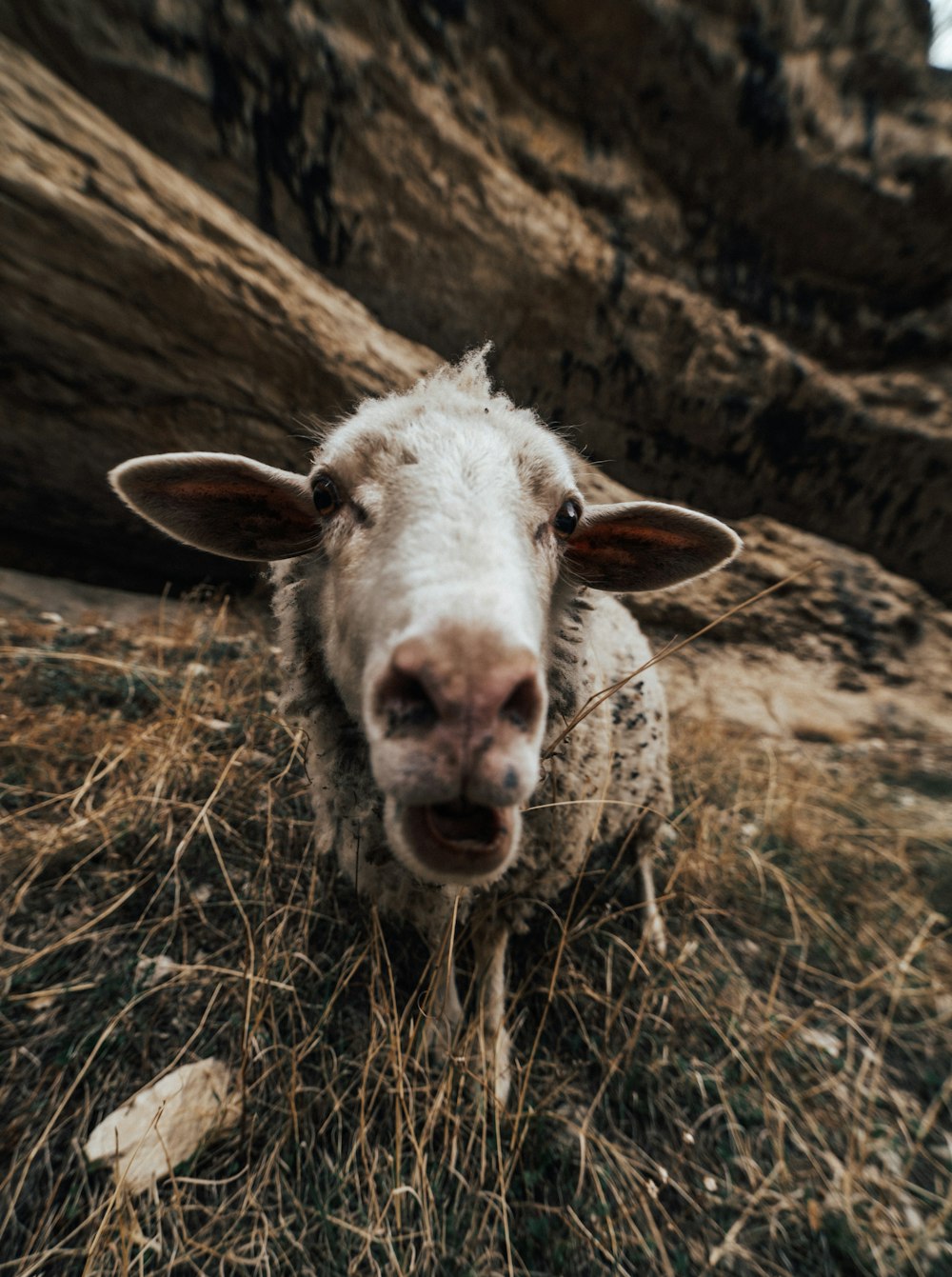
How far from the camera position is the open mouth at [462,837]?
2.83ft

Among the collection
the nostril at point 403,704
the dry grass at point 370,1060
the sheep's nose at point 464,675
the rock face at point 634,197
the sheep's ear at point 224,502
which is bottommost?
the dry grass at point 370,1060

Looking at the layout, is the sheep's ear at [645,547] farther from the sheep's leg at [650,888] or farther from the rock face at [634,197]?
the rock face at [634,197]

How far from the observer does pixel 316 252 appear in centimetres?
314

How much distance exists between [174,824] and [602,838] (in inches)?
56.8

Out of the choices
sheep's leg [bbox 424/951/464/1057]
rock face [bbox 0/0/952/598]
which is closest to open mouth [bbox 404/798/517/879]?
sheep's leg [bbox 424/951/464/1057]

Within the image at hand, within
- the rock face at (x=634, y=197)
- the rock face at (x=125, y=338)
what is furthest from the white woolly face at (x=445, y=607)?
the rock face at (x=634, y=197)

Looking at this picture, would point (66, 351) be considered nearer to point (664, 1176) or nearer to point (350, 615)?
point (350, 615)

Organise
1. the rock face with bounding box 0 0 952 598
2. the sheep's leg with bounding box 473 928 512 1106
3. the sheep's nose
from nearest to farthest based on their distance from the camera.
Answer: the sheep's nose, the sheep's leg with bounding box 473 928 512 1106, the rock face with bounding box 0 0 952 598

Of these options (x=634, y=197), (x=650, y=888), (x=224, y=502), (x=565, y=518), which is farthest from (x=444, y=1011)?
(x=634, y=197)

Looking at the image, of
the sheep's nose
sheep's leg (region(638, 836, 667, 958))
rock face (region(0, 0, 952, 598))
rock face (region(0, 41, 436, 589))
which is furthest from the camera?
rock face (region(0, 0, 952, 598))

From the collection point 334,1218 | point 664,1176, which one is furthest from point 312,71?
point 664,1176

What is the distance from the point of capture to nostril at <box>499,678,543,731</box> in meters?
0.78

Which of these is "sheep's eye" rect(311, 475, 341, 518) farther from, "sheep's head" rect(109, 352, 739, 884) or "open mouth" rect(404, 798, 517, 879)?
"open mouth" rect(404, 798, 517, 879)

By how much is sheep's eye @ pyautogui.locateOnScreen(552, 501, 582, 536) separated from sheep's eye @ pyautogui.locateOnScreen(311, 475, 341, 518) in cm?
55
